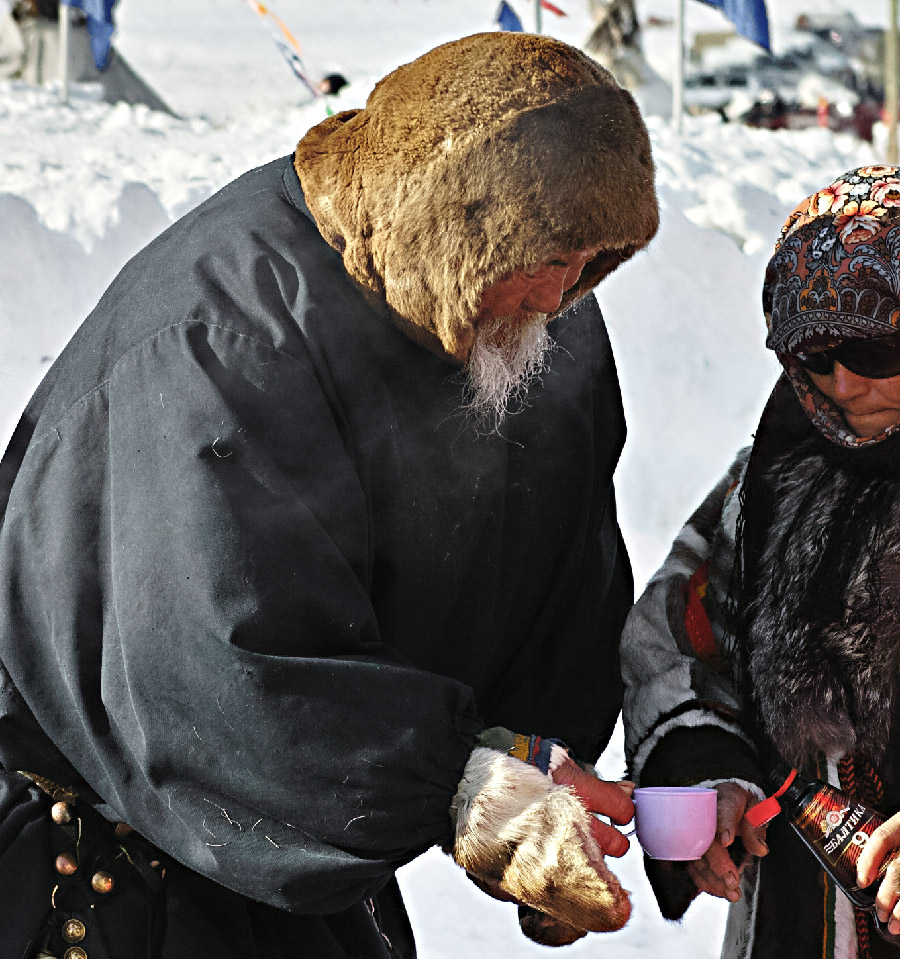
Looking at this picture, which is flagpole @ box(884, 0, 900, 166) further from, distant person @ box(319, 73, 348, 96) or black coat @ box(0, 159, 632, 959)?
black coat @ box(0, 159, 632, 959)

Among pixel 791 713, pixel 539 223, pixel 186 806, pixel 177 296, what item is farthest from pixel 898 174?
pixel 186 806

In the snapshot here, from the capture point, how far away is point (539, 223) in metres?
1.49

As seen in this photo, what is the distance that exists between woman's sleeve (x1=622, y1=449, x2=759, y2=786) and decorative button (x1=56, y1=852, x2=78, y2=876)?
84cm

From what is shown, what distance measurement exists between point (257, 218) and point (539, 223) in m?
0.41

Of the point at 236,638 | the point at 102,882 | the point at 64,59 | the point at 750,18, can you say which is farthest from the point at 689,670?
the point at 64,59

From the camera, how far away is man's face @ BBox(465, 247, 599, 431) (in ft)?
5.17

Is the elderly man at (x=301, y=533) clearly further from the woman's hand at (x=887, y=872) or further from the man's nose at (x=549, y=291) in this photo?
the woman's hand at (x=887, y=872)

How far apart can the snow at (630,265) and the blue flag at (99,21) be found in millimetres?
405

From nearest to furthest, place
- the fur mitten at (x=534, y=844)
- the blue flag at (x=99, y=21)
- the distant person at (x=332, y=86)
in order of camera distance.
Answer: the fur mitten at (x=534, y=844) → the blue flag at (x=99, y=21) → the distant person at (x=332, y=86)

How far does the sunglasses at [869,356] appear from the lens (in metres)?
1.70

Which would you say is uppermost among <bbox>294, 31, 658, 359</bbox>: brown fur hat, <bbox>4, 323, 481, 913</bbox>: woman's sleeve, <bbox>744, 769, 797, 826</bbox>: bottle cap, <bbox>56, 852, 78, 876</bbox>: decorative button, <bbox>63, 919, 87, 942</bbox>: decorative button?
<bbox>294, 31, 658, 359</bbox>: brown fur hat

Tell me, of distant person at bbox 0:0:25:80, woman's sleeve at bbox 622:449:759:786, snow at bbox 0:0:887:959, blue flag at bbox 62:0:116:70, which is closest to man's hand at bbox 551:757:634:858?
woman's sleeve at bbox 622:449:759:786

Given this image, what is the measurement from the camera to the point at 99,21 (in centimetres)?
871

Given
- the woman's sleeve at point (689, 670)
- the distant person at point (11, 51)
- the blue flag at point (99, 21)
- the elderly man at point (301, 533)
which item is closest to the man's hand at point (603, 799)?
the elderly man at point (301, 533)
